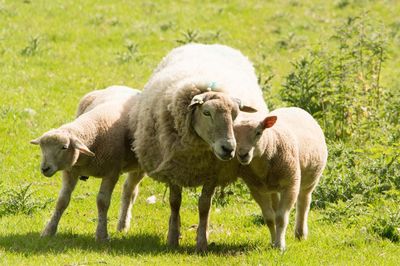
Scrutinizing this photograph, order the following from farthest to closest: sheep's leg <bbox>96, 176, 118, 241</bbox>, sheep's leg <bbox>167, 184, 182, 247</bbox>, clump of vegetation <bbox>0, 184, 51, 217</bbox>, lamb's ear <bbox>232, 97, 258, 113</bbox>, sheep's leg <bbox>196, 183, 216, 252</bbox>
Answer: clump of vegetation <bbox>0, 184, 51, 217</bbox> → sheep's leg <bbox>167, 184, 182, 247</bbox> → sheep's leg <bbox>96, 176, 118, 241</bbox> → sheep's leg <bbox>196, 183, 216, 252</bbox> → lamb's ear <bbox>232, 97, 258, 113</bbox>

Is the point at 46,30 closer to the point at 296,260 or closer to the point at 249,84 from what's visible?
the point at 249,84

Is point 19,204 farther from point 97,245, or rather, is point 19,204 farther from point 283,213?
point 283,213

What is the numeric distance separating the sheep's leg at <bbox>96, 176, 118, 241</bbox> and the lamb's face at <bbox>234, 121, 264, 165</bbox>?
1.81 metres

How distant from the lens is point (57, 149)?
25.9ft

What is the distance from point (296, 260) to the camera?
7590 millimetres

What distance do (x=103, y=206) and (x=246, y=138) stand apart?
1.99 meters

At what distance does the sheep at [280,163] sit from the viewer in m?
7.54

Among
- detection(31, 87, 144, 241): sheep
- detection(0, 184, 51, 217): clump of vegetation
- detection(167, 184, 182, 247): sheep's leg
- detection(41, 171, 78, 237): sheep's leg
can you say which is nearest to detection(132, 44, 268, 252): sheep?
detection(167, 184, 182, 247): sheep's leg

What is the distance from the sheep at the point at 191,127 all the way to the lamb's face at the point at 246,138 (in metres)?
0.13

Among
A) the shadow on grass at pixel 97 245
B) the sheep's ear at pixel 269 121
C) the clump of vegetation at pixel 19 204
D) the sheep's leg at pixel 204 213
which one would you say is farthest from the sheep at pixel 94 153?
the sheep's ear at pixel 269 121

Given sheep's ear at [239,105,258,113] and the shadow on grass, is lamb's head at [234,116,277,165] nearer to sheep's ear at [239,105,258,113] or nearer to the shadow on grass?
sheep's ear at [239,105,258,113]

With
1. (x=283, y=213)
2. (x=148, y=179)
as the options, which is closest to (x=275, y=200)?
(x=283, y=213)

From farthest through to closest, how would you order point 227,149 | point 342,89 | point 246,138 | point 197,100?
1. point 342,89
2. point 197,100
3. point 246,138
4. point 227,149

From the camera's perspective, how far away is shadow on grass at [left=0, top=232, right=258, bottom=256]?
302 inches
